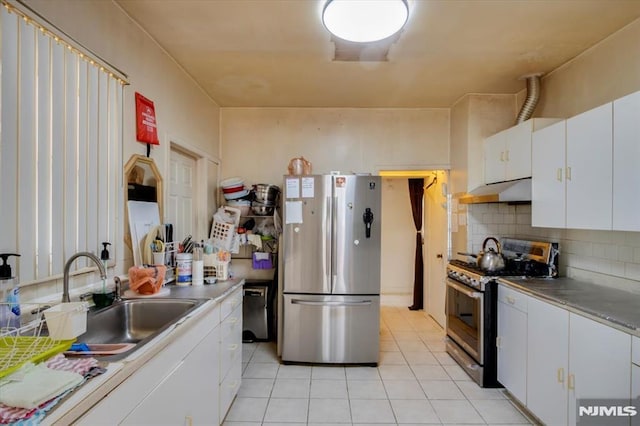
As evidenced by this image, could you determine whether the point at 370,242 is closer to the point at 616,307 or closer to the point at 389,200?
the point at 616,307

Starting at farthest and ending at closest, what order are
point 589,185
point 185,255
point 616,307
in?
point 185,255
point 589,185
point 616,307

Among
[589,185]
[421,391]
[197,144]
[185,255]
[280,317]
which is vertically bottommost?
[421,391]

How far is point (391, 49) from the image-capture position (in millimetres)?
2379

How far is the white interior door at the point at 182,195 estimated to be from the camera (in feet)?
8.93

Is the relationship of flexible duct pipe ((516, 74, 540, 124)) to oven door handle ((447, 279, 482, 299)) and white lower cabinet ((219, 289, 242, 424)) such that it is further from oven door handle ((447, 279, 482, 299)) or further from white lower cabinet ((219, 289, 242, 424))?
white lower cabinet ((219, 289, 242, 424))

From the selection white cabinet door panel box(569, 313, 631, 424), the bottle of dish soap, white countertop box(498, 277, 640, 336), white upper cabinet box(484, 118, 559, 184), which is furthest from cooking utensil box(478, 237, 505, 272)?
the bottle of dish soap

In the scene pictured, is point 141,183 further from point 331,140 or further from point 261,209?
point 331,140

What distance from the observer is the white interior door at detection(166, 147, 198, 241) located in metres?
2.72

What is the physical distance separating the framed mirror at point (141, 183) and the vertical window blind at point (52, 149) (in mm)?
124

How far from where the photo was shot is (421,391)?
254 centimetres

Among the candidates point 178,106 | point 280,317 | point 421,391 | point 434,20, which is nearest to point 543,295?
point 421,391

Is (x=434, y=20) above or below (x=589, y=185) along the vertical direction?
above

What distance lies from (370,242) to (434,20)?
1.78 metres

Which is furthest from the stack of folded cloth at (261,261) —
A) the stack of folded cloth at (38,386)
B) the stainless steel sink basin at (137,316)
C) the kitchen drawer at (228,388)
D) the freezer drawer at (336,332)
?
the stack of folded cloth at (38,386)
